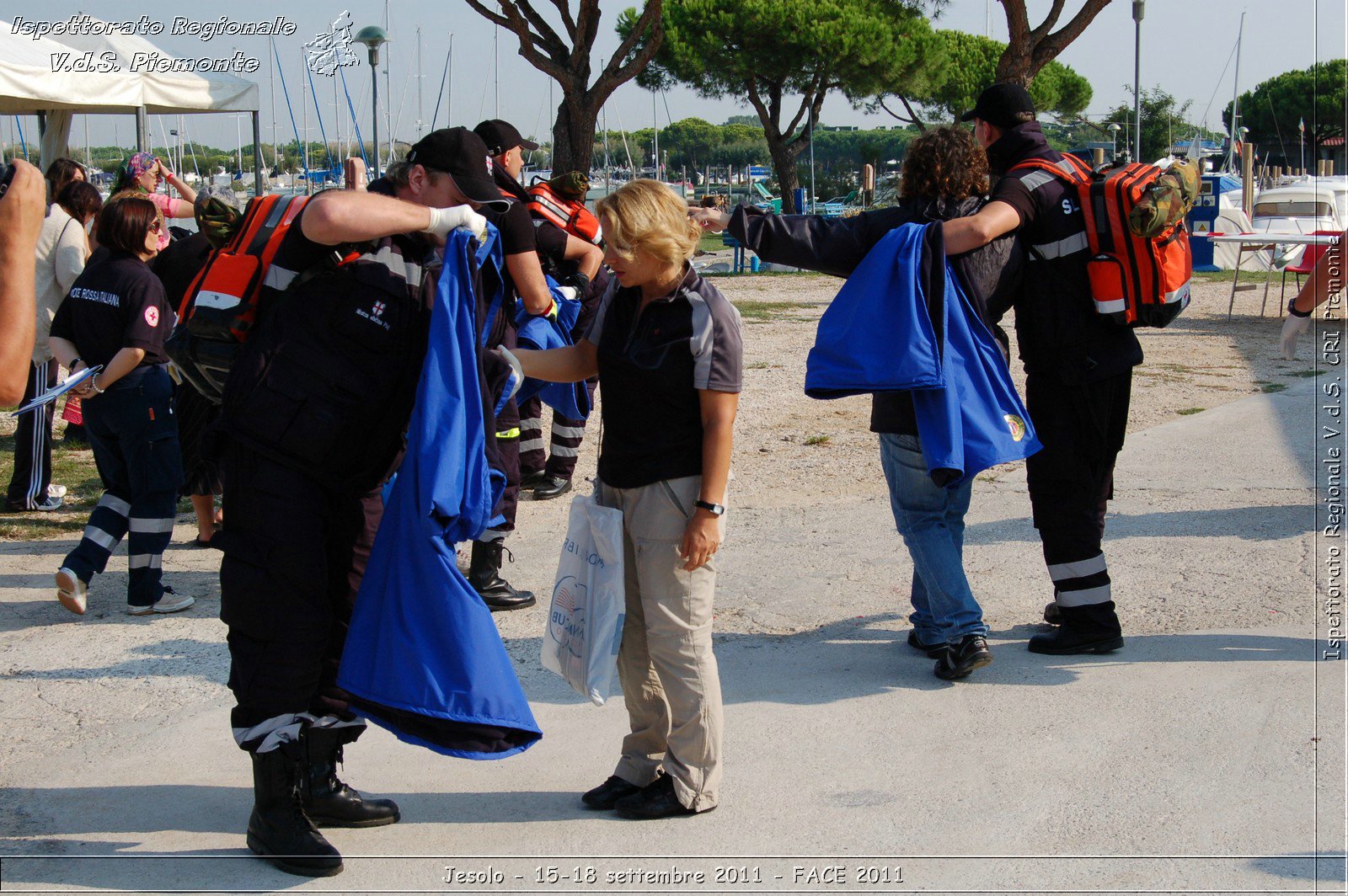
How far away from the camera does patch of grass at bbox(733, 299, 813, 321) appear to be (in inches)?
640

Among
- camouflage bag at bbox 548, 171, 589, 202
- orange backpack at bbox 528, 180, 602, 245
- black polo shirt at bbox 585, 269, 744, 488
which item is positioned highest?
camouflage bag at bbox 548, 171, 589, 202

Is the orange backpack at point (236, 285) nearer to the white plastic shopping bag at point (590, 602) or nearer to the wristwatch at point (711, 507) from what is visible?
the white plastic shopping bag at point (590, 602)

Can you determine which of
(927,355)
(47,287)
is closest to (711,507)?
(927,355)

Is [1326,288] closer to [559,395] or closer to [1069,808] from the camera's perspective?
[1069,808]

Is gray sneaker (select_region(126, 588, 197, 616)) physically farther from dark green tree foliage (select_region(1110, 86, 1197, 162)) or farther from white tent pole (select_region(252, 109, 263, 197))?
dark green tree foliage (select_region(1110, 86, 1197, 162))

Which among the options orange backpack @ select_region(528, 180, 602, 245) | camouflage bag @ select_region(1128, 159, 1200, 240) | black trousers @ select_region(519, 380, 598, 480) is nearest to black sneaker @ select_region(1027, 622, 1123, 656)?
camouflage bag @ select_region(1128, 159, 1200, 240)

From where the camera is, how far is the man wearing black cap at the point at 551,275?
6.19 metres

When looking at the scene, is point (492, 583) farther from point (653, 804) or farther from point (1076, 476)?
point (1076, 476)

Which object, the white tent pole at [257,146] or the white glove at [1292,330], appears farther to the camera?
the white tent pole at [257,146]

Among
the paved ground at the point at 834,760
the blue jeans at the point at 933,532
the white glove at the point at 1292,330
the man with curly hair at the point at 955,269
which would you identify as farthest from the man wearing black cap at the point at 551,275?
the white glove at the point at 1292,330

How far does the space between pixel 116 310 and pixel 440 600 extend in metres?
3.23

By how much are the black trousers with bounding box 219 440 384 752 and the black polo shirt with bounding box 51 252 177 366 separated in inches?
98.9

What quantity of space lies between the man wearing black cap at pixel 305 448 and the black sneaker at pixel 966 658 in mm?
2189

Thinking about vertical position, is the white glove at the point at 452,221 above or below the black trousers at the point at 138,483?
above
